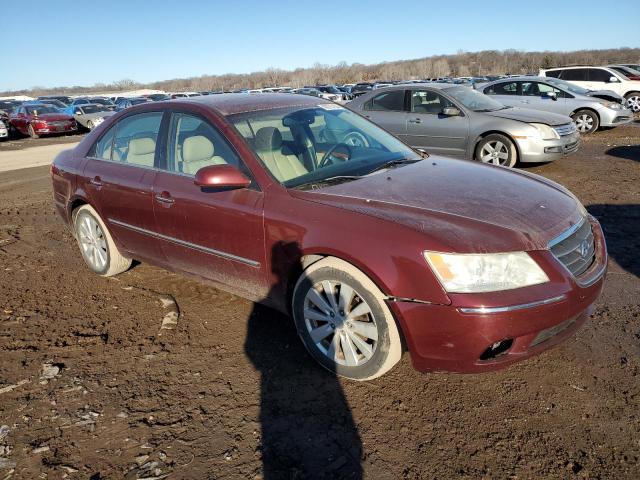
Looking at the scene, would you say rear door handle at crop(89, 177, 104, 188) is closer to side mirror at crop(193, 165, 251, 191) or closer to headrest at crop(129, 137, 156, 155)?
headrest at crop(129, 137, 156, 155)

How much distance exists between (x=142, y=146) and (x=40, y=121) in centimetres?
2013

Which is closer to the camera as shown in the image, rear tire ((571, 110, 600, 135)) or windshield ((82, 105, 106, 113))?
rear tire ((571, 110, 600, 135))

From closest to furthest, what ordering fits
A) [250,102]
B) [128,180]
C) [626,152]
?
[250,102]
[128,180]
[626,152]

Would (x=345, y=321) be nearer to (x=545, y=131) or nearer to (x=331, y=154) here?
(x=331, y=154)

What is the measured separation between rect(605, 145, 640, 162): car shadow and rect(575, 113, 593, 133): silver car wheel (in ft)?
7.99

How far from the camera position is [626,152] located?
10.0 metres

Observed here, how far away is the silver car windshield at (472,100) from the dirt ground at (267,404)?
5288 mm

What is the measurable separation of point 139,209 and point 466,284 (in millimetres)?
2670

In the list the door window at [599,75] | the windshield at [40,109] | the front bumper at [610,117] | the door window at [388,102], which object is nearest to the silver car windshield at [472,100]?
the door window at [388,102]

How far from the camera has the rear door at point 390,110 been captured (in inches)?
354

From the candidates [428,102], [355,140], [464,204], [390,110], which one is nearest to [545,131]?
[428,102]

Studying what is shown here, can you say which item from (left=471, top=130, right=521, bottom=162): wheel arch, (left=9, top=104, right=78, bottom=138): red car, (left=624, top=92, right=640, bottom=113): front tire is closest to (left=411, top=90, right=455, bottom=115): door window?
(left=471, top=130, right=521, bottom=162): wheel arch

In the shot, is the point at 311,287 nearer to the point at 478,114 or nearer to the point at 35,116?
the point at 478,114

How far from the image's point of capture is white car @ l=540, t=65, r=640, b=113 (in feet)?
54.0
